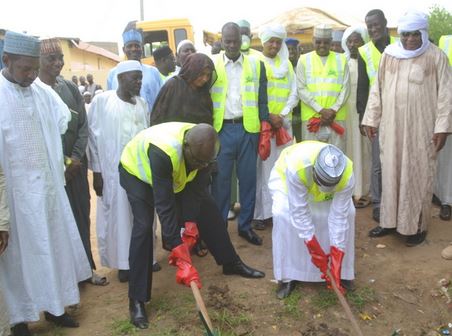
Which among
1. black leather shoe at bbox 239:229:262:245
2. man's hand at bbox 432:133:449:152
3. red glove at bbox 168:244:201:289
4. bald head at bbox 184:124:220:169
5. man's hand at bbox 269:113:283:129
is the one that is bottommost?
black leather shoe at bbox 239:229:262:245

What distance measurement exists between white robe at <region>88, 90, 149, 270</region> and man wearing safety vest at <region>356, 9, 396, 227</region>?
2.33 meters

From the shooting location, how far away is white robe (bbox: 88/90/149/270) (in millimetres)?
3963

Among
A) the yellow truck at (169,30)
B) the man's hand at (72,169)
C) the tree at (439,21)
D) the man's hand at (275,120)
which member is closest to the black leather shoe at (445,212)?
the man's hand at (275,120)

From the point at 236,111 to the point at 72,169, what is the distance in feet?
5.25

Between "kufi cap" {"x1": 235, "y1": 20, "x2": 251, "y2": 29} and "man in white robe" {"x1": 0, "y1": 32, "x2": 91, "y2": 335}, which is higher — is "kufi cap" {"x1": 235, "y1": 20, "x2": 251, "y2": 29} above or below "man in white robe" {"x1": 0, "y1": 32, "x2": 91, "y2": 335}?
above

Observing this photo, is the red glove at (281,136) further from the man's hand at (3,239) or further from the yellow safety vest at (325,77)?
the man's hand at (3,239)

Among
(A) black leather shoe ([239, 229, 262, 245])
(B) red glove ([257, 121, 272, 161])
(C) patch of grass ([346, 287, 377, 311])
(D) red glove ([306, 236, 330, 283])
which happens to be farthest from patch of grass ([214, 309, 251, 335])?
(B) red glove ([257, 121, 272, 161])

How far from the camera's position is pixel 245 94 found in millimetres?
4457

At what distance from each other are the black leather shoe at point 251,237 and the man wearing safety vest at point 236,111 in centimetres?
38

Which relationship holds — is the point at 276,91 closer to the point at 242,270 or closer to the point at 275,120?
the point at 275,120

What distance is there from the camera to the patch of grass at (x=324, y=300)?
356cm

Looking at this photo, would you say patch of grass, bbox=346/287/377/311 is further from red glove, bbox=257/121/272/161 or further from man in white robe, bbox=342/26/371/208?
man in white robe, bbox=342/26/371/208

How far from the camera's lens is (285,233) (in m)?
3.62

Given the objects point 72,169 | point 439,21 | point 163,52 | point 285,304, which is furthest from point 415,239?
point 439,21
